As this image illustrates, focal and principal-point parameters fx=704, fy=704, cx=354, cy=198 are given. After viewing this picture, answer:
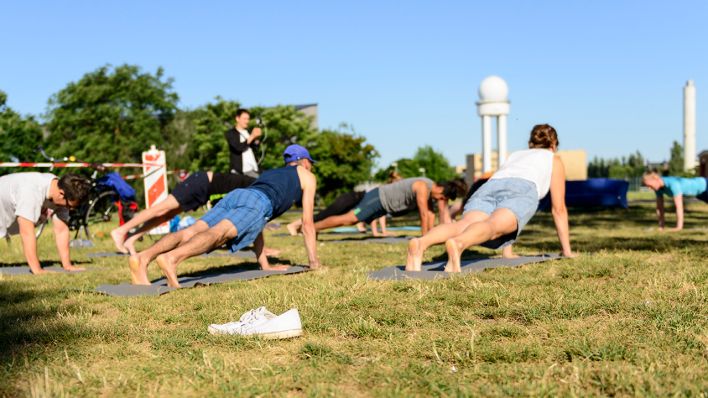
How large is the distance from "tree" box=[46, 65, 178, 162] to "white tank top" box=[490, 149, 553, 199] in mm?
44762

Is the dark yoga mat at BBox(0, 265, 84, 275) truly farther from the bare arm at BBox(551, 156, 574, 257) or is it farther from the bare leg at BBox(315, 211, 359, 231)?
the bare arm at BBox(551, 156, 574, 257)

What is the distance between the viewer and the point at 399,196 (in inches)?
380

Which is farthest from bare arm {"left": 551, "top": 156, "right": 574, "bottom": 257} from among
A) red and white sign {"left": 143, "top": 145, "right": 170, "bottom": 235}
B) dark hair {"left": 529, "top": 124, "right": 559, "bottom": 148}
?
red and white sign {"left": 143, "top": 145, "right": 170, "bottom": 235}

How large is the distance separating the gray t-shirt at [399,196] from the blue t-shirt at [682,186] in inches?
202

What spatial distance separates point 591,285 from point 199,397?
3176 mm

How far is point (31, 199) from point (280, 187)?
2507mm

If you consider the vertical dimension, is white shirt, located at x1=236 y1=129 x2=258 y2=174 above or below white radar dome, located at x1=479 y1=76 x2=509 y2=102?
below

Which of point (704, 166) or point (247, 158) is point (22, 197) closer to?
point (247, 158)

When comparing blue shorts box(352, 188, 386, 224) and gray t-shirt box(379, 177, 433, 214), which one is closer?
gray t-shirt box(379, 177, 433, 214)

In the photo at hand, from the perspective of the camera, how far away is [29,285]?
6.16 m

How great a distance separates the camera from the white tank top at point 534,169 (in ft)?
20.6

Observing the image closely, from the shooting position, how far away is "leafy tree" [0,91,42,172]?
36.6 meters

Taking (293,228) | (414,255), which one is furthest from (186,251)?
(293,228)

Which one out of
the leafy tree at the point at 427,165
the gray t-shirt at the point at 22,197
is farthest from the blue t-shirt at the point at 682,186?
the leafy tree at the point at 427,165
